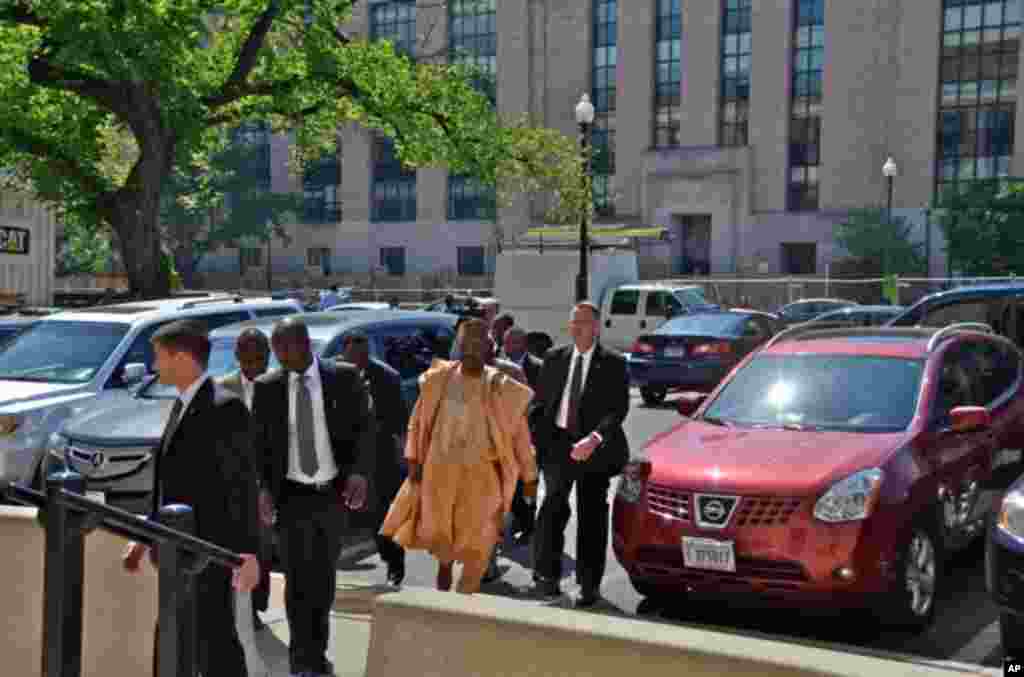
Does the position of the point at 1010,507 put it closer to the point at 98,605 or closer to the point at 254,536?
the point at 254,536

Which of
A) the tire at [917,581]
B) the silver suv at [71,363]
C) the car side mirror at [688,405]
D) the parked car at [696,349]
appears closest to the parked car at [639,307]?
the parked car at [696,349]

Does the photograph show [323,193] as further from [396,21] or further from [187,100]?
[187,100]

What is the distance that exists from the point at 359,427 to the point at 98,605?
1414mm

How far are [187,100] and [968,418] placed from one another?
15287 mm

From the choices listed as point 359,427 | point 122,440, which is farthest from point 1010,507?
point 122,440

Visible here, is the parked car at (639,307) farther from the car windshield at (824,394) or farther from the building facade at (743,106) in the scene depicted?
the building facade at (743,106)

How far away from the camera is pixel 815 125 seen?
55.2 metres

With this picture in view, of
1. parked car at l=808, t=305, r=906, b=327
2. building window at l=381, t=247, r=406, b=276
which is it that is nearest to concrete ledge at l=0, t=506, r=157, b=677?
parked car at l=808, t=305, r=906, b=327

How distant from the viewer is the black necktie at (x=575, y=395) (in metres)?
7.03

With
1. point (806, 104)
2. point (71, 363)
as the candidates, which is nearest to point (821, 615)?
point (71, 363)

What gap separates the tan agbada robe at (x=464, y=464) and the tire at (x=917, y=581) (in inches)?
80.8

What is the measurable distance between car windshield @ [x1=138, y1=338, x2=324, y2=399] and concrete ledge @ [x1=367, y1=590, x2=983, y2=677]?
5573mm

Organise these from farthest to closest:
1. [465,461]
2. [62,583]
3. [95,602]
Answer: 1. [465,461]
2. [95,602]
3. [62,583]

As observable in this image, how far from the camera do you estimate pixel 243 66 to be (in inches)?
826
